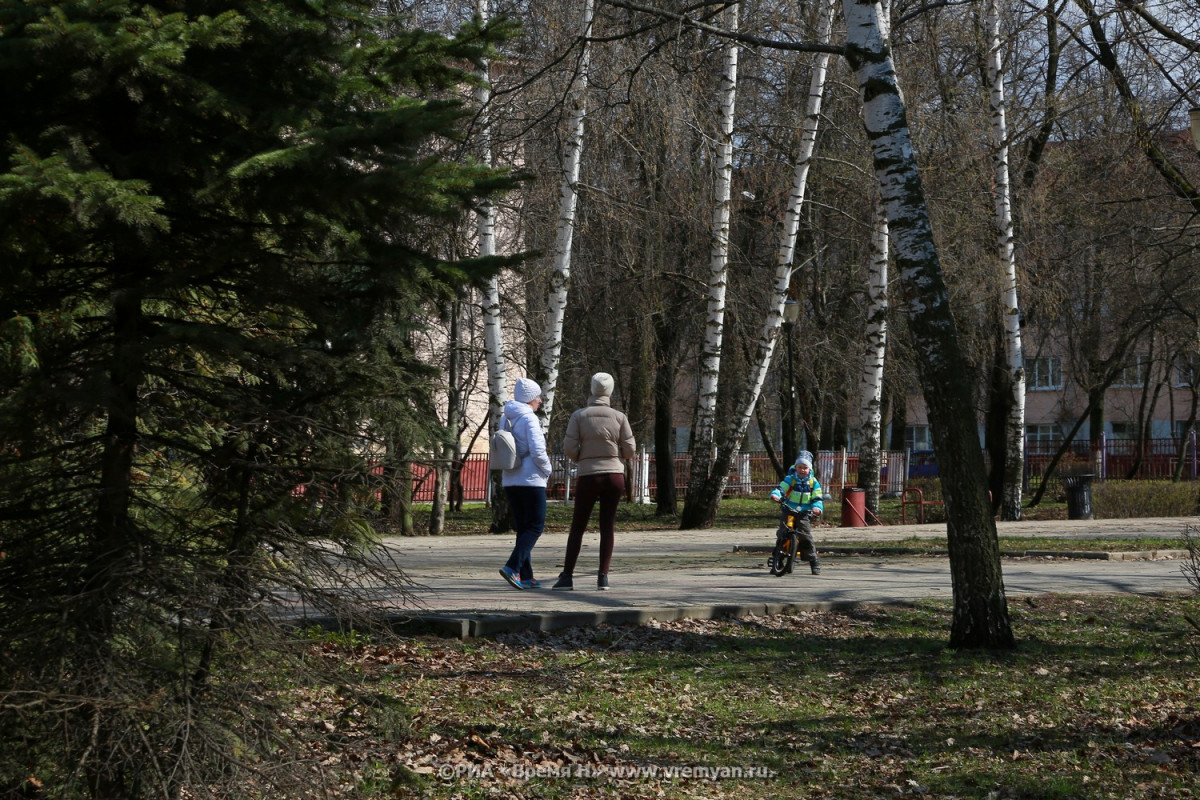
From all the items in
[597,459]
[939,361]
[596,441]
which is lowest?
[597,459]

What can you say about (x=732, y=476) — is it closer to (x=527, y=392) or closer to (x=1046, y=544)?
(x=1046, y=544)

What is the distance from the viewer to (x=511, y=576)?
34.4 feet

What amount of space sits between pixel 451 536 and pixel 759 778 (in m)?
15.2

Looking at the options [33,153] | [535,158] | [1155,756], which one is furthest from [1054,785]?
[535,158]

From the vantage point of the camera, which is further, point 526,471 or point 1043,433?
point 1043,433

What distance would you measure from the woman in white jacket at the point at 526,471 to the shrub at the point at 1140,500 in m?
18.5

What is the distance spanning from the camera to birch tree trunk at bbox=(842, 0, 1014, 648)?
8227 millimetres

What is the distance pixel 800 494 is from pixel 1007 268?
10.7 metres

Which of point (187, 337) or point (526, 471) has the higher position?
point (187, 337)

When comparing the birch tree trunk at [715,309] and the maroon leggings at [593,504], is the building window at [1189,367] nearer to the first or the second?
the birch tree trunk at [715,309]

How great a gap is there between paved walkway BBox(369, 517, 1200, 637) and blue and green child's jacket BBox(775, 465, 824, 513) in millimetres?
753

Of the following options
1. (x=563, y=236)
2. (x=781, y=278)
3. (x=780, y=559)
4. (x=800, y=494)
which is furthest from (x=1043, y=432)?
(x=800, y=494)

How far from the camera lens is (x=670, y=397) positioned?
29.5 m

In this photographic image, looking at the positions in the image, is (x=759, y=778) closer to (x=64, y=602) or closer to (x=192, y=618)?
(x=192, y=618)
